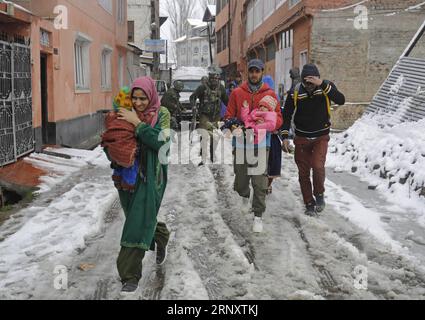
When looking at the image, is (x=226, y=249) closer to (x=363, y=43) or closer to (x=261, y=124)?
(x=261, y=124)

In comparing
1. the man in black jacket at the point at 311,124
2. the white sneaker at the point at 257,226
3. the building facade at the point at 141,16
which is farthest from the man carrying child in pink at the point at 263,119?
the building facade at the point at 141,16

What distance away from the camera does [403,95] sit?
10.4 m

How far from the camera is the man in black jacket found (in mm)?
6121

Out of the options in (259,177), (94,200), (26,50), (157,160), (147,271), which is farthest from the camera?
(26,50)

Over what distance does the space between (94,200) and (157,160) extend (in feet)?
11.5

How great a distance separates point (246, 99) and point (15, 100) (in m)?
5.20

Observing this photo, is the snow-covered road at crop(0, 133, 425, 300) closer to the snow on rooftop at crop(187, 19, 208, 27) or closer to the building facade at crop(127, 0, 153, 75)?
the building facade at crop(127, 0, 153, 75)

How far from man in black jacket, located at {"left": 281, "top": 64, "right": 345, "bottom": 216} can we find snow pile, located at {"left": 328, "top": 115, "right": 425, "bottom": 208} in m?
1.45

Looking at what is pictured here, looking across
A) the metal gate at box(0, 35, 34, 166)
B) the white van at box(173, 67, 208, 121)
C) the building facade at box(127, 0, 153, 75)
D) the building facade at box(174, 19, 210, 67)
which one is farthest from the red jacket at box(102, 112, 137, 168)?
the building facade at box(174, 19, 210, 67)

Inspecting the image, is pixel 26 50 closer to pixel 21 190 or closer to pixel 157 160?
pixel 21 190

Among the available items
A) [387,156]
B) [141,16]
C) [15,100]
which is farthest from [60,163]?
[141,16]
